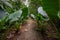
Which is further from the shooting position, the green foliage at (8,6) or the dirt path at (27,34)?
the dirt path at (27,34)

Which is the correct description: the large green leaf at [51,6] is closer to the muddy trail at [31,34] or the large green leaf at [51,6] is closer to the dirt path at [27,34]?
the muddy trail at [31,34]

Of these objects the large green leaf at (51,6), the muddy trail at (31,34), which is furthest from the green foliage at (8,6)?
the large green leaf at (51,6)

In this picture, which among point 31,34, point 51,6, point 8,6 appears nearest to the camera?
point 51,6

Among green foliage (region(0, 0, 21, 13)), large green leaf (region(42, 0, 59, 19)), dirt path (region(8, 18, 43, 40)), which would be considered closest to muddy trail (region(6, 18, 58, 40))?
dirt path (region(8, 18, 43, 40))

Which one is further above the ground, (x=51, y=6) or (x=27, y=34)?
(x=27, y=34)

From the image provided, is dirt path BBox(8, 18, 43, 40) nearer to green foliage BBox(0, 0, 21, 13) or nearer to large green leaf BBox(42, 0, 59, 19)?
green foliage BBox(0, 0, 21, 13)

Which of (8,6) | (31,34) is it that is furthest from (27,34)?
(8,6)

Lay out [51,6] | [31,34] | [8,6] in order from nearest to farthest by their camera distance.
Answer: [51,6] < [8,6] < [31,34]

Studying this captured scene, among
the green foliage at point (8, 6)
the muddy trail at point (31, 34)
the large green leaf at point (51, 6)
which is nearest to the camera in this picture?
the large green leaf at point (51, 6)

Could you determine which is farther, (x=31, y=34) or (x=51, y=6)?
(x=31, y=34)

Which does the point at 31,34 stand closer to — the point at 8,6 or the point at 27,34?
the point at 27,34

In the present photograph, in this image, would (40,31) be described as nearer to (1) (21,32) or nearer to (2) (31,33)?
(2) (31,33)

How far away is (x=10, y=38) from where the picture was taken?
2779 millimetres

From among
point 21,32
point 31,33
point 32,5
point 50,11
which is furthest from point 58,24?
point 32,5
